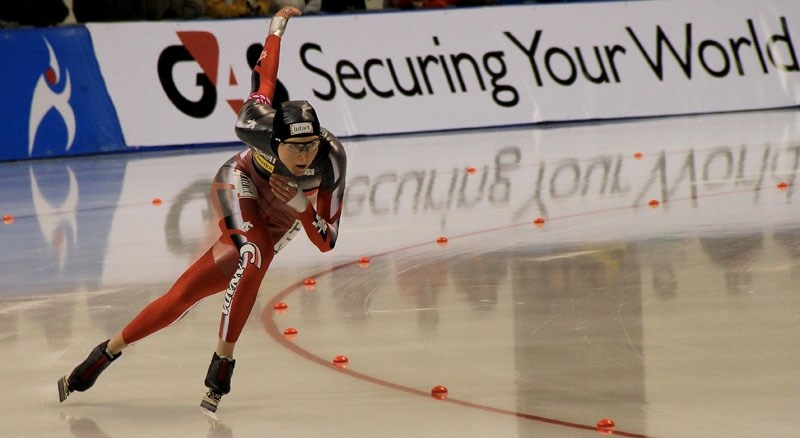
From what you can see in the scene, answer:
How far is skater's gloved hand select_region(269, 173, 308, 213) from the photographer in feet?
13.9

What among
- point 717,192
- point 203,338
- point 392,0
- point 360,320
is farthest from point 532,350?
point 392,0

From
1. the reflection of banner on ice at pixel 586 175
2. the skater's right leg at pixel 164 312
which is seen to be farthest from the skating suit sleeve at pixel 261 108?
the reflection of banner on ice at pixel 586 175

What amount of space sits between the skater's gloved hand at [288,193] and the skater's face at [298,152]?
6cm

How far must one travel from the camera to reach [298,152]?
4160 millimetres

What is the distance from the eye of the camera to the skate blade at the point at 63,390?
4434mm

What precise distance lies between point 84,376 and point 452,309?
6.35ft

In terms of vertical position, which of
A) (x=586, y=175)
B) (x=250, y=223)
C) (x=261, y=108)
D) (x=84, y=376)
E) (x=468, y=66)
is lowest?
(x=84, y=376)

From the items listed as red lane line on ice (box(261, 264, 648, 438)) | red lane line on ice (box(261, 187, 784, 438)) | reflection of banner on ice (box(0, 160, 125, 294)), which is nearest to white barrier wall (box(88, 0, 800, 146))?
reflection of banner on ice (box(0, 160, 125, 294))

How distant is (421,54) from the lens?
48.0 feet

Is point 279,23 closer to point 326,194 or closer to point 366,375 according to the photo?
point 326,194

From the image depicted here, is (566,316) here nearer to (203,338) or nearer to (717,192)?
(203,338)

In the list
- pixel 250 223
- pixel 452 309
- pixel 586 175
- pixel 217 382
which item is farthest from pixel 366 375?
pixel 586 175

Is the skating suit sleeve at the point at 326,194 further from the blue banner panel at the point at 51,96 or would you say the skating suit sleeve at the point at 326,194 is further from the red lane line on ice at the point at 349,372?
the blue banner panel at the point at 51,96

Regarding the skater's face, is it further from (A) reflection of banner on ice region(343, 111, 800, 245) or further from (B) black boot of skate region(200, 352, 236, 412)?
(A) reflection of banner on ice region(343, 111, 800, 245)
